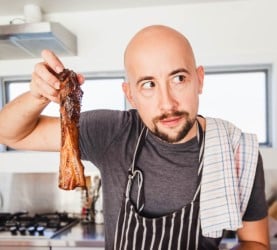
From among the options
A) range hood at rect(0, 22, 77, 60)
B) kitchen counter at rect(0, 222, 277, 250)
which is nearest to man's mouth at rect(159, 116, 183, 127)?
range hood at rect(0, 22, 77, 60)

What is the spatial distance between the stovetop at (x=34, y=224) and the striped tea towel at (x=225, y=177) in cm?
130

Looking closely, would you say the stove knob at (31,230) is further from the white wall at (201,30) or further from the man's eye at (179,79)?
the man's eye at (179,79)

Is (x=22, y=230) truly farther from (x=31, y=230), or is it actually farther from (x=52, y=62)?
(x=52, y=62)

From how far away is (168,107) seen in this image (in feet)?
2.66

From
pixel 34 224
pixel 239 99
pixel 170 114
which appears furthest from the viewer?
pixel 239 99

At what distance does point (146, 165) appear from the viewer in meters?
0.93

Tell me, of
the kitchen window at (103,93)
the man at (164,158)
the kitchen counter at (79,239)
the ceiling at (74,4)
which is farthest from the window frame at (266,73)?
the man at (164,158)

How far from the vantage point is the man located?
834mm

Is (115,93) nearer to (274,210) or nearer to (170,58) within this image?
(274,210)

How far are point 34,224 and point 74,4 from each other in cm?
136

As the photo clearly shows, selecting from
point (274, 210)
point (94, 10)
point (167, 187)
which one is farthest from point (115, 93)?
point (167, 187)

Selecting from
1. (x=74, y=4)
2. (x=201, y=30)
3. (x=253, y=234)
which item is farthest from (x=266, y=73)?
(x=253, y=234)

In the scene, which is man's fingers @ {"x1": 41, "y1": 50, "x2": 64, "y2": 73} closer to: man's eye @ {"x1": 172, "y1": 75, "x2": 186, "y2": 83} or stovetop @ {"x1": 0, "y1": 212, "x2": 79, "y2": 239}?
man's eye @ {"x1": 172, "y1": 75, "x2": 186, "y2": 83}

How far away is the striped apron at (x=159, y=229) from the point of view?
893 mm
